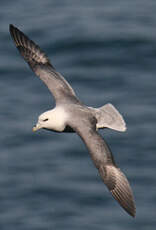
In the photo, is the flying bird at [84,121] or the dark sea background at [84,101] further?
the dark sea background at [84,101]

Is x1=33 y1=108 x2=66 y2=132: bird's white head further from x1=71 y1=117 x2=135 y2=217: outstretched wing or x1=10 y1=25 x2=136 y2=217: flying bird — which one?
x1=71 y1=117 x2=135 y2=217: outstretched wing

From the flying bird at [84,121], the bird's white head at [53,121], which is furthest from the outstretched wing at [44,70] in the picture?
the bird's white head at [53,121]

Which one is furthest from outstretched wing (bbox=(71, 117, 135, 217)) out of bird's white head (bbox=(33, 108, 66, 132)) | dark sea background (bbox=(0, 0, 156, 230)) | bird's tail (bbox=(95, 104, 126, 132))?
dark sea background (bbox=(0, 0, 156, 230))

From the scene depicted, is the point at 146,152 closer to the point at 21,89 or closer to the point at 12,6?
the point at 21,89

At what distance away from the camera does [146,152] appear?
676 inches

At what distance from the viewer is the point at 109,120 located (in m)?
13.8

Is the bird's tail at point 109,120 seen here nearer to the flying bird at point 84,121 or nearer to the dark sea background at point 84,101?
the flying bird at point 84,121

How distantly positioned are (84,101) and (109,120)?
13.9 ft

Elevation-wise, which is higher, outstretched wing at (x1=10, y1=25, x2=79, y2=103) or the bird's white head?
outstretched wing at (x1=10, y1=25, x2=79, y2=103)

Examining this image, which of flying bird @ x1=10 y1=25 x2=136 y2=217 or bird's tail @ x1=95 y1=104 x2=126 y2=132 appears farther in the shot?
bird's tail @ x1=95 y1=104 x2=126 y2=132

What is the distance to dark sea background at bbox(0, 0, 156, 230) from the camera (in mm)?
16609

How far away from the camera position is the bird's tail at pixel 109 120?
44.7ft

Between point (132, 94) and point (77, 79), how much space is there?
1179 millimetres

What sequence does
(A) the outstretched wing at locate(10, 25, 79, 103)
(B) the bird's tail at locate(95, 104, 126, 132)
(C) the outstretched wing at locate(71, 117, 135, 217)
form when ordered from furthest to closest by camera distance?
1. (A) the outstretched wing at locate(10, 25, 79, 103)
2. (B) the bird's tail at locate(95, 104, 126, 132)
3. (C) the outstretched wing at locate(71, 117, 135, 217)
